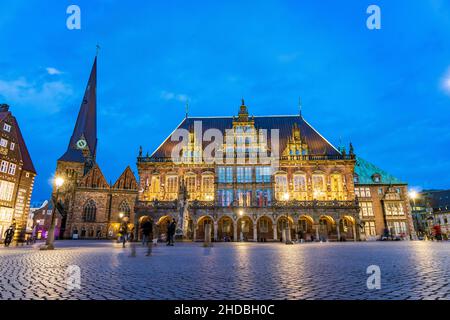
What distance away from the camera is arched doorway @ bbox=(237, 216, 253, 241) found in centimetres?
3716

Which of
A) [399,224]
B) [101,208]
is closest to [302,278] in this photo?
[399,224]

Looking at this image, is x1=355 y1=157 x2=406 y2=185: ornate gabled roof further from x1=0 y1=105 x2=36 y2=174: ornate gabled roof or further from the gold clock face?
the gold clock face

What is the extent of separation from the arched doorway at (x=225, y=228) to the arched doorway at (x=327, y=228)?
11.9m

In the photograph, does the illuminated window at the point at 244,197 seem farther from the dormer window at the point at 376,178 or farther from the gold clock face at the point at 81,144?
the gold clock face at the point at 81,144

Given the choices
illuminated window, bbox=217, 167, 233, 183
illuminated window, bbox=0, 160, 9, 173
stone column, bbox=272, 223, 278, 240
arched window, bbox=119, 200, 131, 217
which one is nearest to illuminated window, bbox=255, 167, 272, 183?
illuminated window, bbox=217, 167, 233, 183

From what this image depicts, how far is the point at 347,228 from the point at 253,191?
13925 mm

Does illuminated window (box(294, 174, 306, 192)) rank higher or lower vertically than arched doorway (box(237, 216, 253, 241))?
higher

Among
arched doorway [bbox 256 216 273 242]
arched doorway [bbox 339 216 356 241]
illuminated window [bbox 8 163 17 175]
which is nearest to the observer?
illuminated window [bbox 8 163 17 175]

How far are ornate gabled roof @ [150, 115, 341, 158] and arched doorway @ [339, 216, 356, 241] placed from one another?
32.6 feet

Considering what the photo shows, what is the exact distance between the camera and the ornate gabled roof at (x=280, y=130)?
140 feet

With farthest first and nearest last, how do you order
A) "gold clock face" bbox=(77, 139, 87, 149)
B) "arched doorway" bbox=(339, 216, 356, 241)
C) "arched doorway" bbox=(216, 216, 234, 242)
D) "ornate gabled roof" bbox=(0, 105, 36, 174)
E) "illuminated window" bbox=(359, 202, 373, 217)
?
1. "gold clock face" bbox=(77, 139, 87, 149)
2. "illuminated window" bbox=(359, 202, 373, 217)
3. "arched doorway" bbox=(216, 216, 234, 242)
4. "arched doorway" bbox=(339, 216, 356, 241)
5. "ornate gabled roof" bbox=(0, 105, 36, 174)

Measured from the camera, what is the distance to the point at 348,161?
130 feet

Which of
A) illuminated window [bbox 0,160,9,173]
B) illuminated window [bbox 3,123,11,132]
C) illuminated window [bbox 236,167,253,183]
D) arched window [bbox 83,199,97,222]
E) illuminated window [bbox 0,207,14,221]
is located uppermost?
illuminated window [bbox 3,123,11,132]
